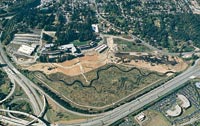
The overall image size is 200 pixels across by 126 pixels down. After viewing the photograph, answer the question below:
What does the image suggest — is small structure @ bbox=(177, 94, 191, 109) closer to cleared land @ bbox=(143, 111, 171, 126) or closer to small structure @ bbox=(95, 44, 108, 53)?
cleared land @ bbox=(143, 111, 171, 126)

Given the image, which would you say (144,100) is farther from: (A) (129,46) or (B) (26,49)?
(B) (26,49)

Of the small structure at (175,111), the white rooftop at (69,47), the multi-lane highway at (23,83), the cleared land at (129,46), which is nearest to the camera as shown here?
the multi-lane highway at (23,83)

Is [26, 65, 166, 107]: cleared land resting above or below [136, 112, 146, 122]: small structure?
above

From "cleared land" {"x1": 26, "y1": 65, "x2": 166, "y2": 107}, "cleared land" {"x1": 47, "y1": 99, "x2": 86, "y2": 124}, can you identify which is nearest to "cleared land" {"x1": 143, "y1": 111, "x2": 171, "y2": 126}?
"cleared land" {"x1": 26, "y1": 65, "x2": 166, "y2": 107}

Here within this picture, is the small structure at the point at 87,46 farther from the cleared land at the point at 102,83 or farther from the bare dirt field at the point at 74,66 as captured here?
the cleared land at the point at 102,83

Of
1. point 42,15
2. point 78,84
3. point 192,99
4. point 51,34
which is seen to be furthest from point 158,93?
point 42,15

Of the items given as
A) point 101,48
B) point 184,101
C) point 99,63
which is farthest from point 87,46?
point 184,101

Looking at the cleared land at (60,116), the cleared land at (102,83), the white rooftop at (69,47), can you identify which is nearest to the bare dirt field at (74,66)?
the cleared land at (102,83)
